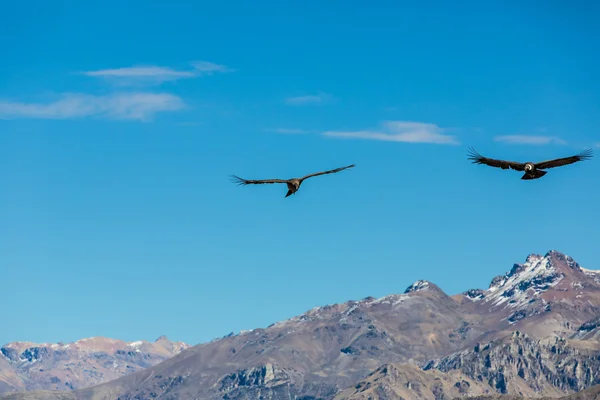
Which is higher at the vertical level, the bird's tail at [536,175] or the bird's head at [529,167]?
the bird's head at [529,167]

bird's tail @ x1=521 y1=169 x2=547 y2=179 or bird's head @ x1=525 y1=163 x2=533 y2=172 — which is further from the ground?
bird's head @ x1=525 y1=163 x2=533 y2=172

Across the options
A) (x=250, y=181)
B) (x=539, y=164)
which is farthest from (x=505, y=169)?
(x=250, y=181)

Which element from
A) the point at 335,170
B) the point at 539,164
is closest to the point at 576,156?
the point at 539,164

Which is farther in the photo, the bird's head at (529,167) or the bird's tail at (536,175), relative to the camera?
the bird's tail at (536,175)

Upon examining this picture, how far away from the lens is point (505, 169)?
224 feet

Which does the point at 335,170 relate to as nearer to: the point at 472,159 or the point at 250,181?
the point at 250,181

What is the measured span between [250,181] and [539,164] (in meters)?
17.8

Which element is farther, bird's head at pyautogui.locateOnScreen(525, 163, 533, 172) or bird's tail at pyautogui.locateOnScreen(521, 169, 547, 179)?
bird's tail at pyautogui.locateOnScreen(521, 169, 547, 179)

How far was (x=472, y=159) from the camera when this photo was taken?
69.1 metres

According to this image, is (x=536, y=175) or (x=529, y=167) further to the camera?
(x=536, y=175)

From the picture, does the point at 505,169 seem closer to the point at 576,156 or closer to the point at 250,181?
the point at 576,156

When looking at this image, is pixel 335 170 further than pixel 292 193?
No

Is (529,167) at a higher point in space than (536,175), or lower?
higher

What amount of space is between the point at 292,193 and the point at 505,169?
13190mm
